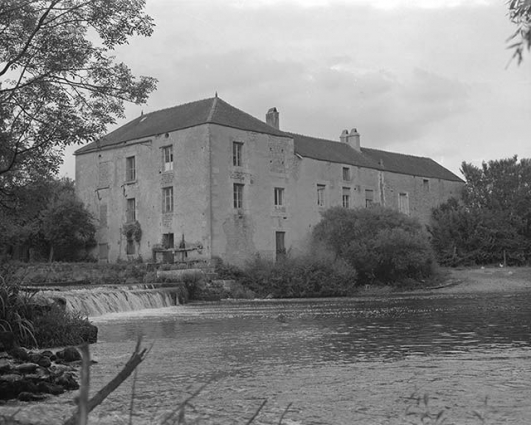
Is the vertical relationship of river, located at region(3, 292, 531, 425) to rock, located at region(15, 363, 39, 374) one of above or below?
below

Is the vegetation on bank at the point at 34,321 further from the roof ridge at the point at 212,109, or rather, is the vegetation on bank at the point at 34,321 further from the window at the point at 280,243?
the window at the point at 280,243

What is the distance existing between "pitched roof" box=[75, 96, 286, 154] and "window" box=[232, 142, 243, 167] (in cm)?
97

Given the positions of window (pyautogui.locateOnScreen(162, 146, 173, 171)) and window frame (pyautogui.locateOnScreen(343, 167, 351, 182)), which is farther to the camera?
window frame (pyautogui.locateOnScreen(343, 167, 351, 182))

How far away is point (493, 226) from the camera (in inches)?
1865

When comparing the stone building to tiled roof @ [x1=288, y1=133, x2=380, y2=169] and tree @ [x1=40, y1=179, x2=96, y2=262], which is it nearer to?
tiled roof @ [x1=288, y1=133, x2=380, y2=169]

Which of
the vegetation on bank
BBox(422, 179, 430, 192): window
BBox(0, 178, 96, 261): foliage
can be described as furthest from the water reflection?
BBox(422, 179, 430, 192): window

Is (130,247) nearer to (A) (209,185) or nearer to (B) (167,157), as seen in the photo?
(B) (167,157)

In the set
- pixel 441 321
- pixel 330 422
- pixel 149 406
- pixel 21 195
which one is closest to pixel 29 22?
pixel 21 195

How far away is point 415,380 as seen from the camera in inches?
374

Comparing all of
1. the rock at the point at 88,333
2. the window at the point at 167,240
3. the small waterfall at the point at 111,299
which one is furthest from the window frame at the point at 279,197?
the rock at the point at 88,333

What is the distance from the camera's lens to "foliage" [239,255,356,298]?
113ft

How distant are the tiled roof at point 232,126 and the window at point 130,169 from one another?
126 cm

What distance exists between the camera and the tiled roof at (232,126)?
38.9 metres

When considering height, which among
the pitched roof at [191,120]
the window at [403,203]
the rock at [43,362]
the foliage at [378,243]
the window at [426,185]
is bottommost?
the rock at [43,362]
